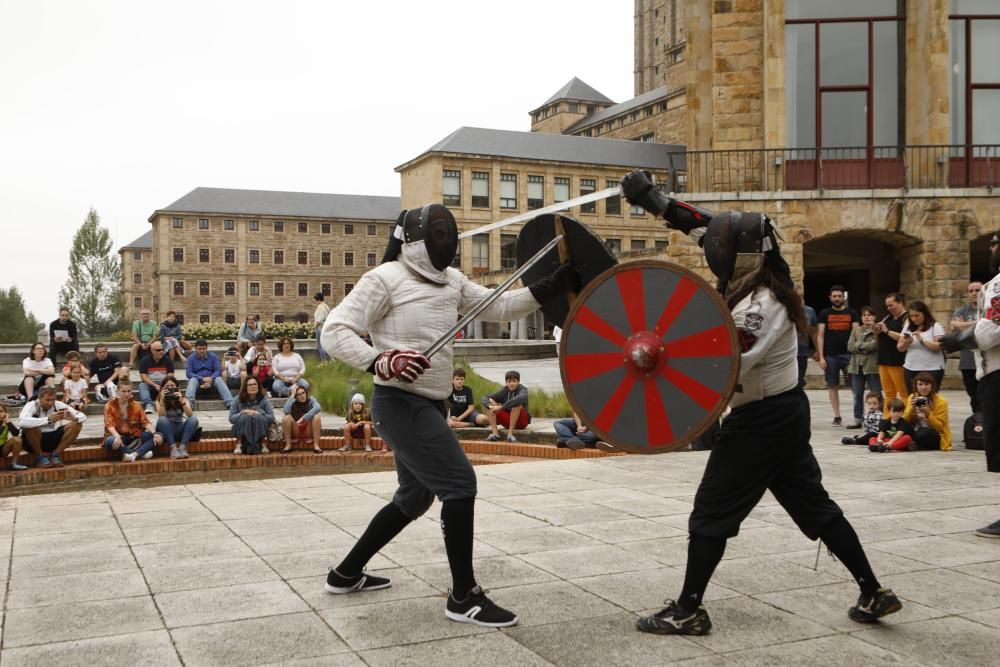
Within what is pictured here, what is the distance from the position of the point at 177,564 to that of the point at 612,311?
2992 mm

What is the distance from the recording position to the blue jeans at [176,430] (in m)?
10.7

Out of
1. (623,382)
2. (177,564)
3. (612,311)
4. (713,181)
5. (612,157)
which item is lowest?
(177,564)

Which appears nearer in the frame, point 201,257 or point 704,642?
point 704,642

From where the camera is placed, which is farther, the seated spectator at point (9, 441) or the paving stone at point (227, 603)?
the seated spectator at point (9, 441)

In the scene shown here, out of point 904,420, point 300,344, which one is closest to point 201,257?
point 300,344

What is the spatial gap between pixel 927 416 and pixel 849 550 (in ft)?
22.8

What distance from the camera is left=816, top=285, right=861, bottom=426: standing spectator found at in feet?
43.4

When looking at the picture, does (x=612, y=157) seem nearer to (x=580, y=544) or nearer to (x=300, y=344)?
(x=300, y=344)

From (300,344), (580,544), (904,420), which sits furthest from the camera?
(300,344)

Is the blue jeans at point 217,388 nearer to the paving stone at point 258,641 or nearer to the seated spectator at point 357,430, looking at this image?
the seated spectator at point 357,430

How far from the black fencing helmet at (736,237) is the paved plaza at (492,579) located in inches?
63.3

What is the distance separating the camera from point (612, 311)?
13.3 feet

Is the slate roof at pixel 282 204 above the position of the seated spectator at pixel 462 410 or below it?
above

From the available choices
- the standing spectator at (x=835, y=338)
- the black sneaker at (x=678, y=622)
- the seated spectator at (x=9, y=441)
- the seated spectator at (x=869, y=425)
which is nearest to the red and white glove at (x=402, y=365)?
the black sneaker at (x=678, y=622)
